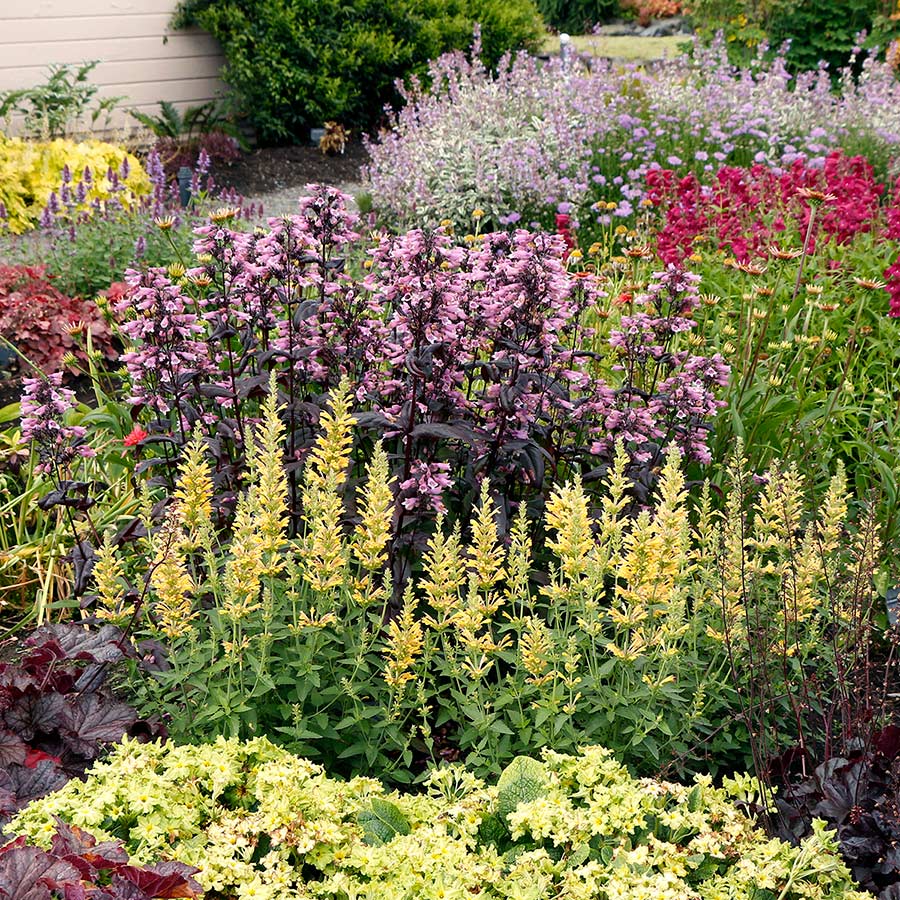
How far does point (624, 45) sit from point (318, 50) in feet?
31.7

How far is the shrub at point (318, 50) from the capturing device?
11.3m

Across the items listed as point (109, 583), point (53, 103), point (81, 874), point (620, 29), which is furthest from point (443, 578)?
point (620, 29)

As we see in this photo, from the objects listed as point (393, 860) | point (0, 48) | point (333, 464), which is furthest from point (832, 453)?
point (0, 48)

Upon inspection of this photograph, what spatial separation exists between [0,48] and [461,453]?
904 cm

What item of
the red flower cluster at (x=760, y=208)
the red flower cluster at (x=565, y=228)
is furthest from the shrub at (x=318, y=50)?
the red flower cluster at (x=565, y=228)

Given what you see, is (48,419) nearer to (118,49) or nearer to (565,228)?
(565,228)

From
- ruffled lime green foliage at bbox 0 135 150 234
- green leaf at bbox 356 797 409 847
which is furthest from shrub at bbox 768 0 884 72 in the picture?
green leaf at bbox 356 797 409 847

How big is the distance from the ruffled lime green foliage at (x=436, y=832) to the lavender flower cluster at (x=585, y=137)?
16.0 feet

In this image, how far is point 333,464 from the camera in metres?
2.77

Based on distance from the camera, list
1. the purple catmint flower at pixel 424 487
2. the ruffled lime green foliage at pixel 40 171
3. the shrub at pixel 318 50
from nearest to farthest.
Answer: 1. the purple catmint flower at pixel 424 487
2. the ruffled lime green foliage at pixel 40 171
3. the shrub at pixel 318 50

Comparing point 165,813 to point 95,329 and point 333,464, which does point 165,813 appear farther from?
point 95,329

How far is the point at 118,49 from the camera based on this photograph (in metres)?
11.3

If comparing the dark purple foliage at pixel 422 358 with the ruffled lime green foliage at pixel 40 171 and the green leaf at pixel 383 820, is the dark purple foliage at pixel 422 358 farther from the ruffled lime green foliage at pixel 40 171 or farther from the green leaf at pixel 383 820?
the ruffled lime green foliage at pixel 40 171

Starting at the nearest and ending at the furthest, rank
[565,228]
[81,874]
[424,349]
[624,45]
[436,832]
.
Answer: [81,874] → [436,832] → [424,349] → [565,228] → [624,45]
